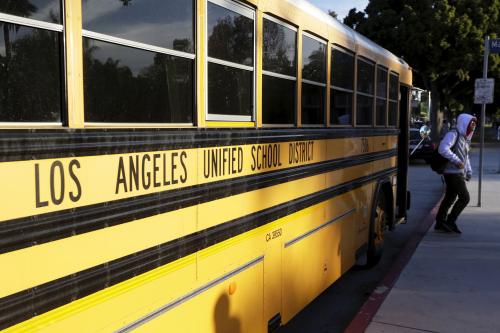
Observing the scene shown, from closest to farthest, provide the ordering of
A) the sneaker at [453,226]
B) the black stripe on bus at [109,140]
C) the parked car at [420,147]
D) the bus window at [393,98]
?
the black stripe on bus at [109,140] < the bus window at [393,98] < the sneaker at [453,226] < the parked car at [420,147]

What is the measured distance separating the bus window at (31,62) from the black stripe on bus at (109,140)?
8 cm

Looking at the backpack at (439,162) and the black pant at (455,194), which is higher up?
the backpack at (439,162)

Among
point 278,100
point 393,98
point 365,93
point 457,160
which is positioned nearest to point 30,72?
point 278,100

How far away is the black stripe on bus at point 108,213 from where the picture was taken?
1.51 m

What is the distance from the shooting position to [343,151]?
172 inches

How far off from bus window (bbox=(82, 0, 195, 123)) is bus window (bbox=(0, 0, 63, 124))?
0.13 metres

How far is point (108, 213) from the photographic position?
6.00 feet

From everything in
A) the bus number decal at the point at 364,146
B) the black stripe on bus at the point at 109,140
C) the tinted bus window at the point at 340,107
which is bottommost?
the bus number decal at the point at 364,146

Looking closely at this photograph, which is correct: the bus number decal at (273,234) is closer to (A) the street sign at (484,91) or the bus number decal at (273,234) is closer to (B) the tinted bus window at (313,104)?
(B) the tinted bus window at (313,104)

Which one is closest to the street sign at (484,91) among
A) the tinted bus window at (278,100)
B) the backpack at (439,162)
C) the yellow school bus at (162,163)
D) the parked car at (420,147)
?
the backpack at (439,162)

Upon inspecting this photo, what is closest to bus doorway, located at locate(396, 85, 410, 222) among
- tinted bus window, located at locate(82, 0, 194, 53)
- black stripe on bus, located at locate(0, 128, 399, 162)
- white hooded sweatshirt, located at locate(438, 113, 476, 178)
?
white hooded sweatshirt, located at locate(438, 113, 476, 178)

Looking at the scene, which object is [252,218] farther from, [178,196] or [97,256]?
[97,256]

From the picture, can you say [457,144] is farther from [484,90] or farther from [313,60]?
[313,60]

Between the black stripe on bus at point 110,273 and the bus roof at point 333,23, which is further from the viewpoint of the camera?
the bus roof at point 333,23
